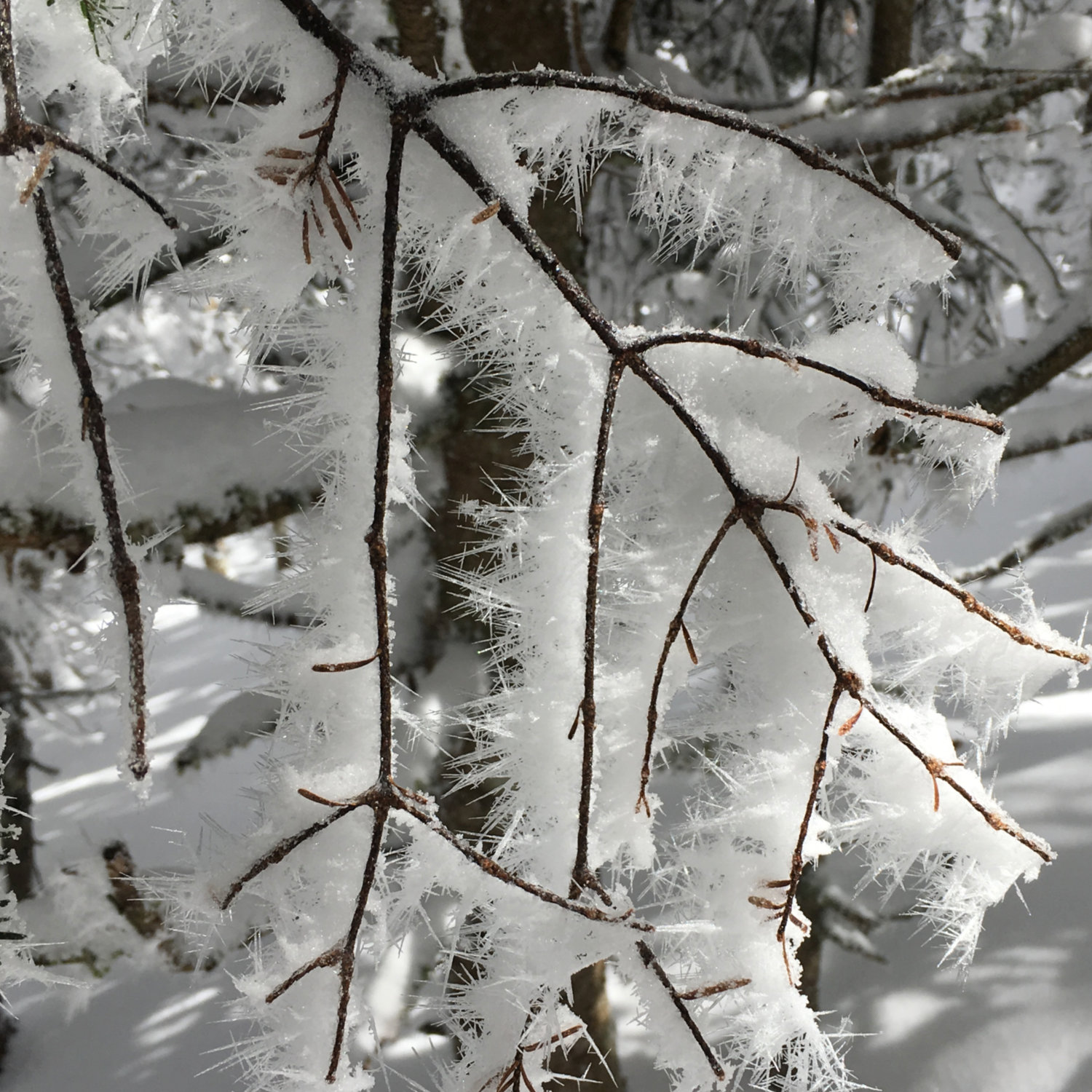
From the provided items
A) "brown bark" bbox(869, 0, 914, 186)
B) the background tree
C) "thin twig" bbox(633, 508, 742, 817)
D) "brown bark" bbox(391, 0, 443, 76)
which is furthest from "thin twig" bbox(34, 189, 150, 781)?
"brown bark" bbox(869, 0, 914, 186)

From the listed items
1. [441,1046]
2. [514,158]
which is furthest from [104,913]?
[514,158]

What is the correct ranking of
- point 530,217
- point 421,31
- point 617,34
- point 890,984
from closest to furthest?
point 421,31, point 530,217, point 617,34, point 890,984

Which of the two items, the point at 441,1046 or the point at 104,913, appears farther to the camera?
the point at 441,1046

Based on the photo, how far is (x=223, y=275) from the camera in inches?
15.9

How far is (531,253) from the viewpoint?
0.40 m

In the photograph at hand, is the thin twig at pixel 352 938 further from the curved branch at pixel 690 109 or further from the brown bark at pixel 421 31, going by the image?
the brown bark at pixel 421 31

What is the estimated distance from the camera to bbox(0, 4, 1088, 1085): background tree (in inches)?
16.7

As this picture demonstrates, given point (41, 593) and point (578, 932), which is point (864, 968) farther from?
point (41, 593)

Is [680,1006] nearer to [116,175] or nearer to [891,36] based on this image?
[116,175]

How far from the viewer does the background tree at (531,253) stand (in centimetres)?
42

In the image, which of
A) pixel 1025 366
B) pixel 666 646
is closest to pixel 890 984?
pixel 1025 366

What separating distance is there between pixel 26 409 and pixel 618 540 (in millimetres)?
1041

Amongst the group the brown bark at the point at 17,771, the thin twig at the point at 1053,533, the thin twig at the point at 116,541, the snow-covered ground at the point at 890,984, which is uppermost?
the thin twig at the point at 116,541

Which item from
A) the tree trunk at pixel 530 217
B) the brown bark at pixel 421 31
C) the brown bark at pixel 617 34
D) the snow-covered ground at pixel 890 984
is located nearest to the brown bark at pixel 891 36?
the brown bark at pixel 617 34
